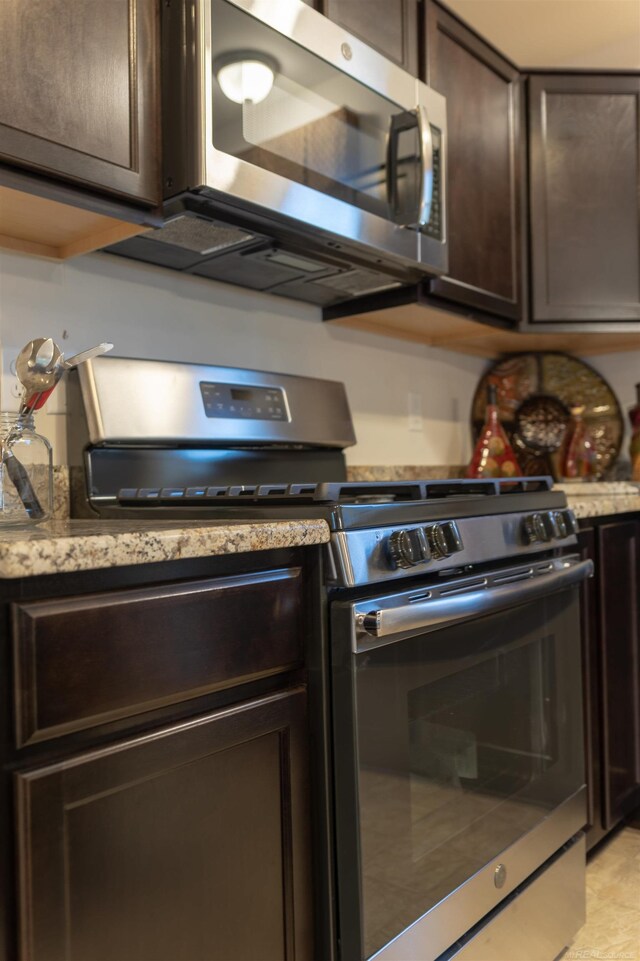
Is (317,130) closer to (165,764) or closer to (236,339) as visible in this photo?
(236,339)

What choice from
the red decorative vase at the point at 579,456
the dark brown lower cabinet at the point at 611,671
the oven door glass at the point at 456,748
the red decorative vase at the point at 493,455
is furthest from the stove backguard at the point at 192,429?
the red decorative vase at the point at 579,456

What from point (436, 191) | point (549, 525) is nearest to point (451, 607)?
point (549, 525)

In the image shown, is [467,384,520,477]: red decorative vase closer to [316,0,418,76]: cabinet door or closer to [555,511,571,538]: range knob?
[555,511,571,538]: range knob

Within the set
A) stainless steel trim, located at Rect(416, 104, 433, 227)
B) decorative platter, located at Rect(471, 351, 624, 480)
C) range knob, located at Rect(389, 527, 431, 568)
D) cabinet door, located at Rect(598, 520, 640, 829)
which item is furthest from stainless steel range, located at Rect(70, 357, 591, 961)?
decorative platter, located at Rect(471, 351, 624, 480)

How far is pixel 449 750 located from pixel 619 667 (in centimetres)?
80

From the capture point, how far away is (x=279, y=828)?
91 centimetres

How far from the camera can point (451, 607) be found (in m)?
1.08

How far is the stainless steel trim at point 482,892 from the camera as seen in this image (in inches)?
40.6

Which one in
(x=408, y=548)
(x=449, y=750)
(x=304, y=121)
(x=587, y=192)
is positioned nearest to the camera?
(x=408, y=548)

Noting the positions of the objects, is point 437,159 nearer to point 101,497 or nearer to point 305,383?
point 305,383

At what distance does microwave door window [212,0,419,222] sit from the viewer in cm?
124

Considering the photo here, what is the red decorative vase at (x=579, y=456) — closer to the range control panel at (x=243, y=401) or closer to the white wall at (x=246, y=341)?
the white wall at (x=246, y=341)

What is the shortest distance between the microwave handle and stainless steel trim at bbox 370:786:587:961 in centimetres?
117

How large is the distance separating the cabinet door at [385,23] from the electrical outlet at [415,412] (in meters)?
0.85
